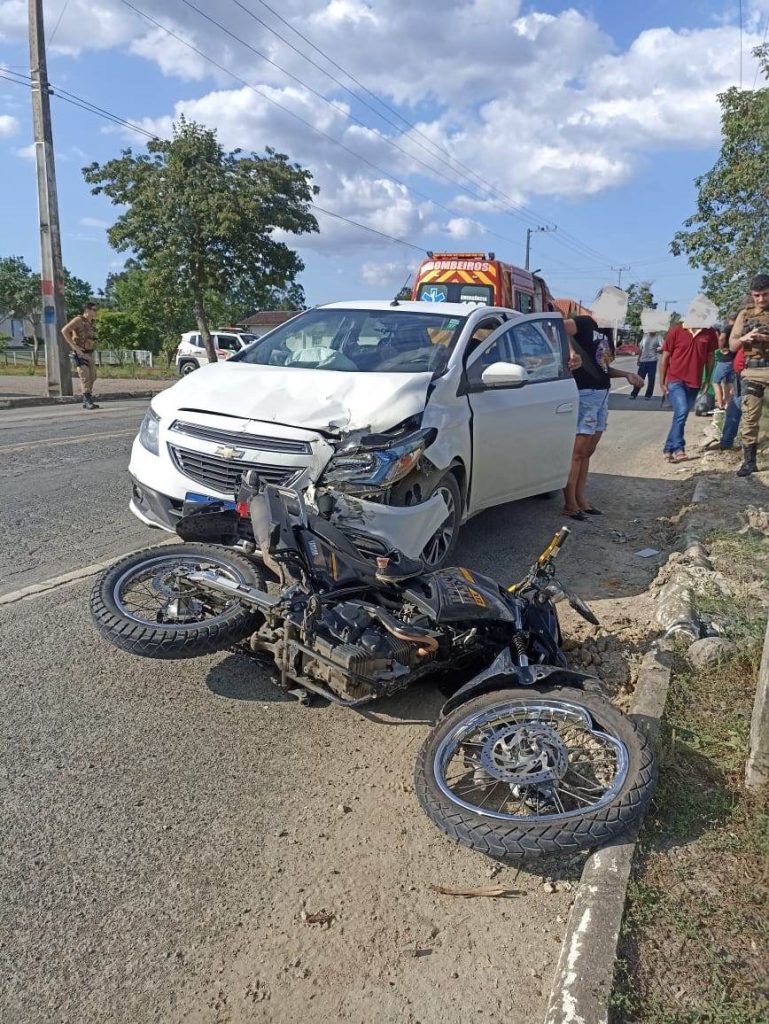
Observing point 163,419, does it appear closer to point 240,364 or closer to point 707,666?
point 240,364

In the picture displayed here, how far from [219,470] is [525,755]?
2386 millimetres

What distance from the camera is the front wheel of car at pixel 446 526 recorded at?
15.7ft

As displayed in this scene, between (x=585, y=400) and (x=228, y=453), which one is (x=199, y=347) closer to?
(x=585, y=400)

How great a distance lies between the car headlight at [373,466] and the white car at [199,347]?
25.5 m

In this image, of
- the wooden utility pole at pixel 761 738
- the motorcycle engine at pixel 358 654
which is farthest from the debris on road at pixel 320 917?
the wooden utility pole at pixel 761 738

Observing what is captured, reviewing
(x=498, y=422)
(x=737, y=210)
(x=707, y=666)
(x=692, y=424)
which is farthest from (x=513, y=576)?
(x=737, y=210)

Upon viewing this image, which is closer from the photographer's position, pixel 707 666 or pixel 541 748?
pixel 541 748

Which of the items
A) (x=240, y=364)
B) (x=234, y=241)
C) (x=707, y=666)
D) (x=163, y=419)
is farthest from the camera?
(x=234, y=241)

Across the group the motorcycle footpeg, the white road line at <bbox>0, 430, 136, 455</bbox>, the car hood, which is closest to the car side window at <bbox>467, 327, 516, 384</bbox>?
the car hood

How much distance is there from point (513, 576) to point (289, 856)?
3225 millimetres

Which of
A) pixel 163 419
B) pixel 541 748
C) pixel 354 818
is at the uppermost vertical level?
pixel 163 419

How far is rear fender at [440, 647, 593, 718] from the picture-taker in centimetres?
303

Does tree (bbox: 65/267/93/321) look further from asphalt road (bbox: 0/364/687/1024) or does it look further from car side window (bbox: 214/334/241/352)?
asphalt road (bbox: 0/364/687/1024)

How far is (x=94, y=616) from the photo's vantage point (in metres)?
3.44
